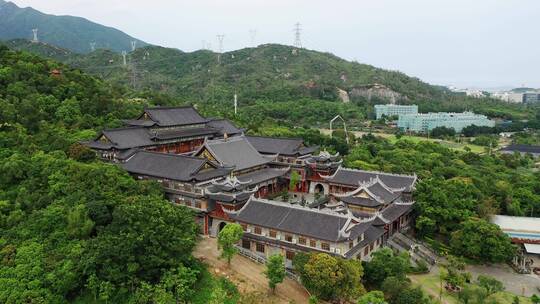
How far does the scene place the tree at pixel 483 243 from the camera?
32594 millimetres

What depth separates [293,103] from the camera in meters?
115

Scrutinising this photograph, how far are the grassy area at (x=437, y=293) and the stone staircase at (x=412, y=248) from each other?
79.5 inches

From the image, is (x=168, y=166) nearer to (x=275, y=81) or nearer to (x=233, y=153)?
(x=233, y=153)

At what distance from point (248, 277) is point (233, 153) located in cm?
1516

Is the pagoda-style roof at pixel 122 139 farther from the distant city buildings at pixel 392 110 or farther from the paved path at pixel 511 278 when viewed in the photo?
the distant city buildings at pixel 392 110

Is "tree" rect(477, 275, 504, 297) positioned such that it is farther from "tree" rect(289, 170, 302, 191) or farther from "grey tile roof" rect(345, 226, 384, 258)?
"tree" rect(289, 170, 302, 191)

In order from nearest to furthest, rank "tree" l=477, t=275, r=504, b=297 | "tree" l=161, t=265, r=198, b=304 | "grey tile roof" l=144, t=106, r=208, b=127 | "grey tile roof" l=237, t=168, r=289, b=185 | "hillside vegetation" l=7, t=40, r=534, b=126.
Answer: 1. "tree" l=161, t=265, r=198, b=304
2. "tree" l=477, t=275, r=504, b=297
3. "grey tile roof" l=237, t=168, r=289, b=185
4. "grey tile roof" l=144, t=106, r=208, b=127
5. "hillside vegetation" l=7, t=40, r=534, b=126

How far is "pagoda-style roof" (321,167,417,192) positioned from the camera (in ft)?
130

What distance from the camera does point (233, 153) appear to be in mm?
40625

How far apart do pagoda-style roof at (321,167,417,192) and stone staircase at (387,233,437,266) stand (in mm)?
4634

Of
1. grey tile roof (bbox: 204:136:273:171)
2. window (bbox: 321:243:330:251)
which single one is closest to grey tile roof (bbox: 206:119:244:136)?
grey tile roof (bbox: 204:136:273:171)

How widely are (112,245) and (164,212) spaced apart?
3.51 m

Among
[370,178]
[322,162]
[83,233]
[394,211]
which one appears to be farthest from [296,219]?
[322,162]

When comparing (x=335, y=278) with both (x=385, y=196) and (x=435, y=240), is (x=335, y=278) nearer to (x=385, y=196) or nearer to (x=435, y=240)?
(x=385, y=196)
